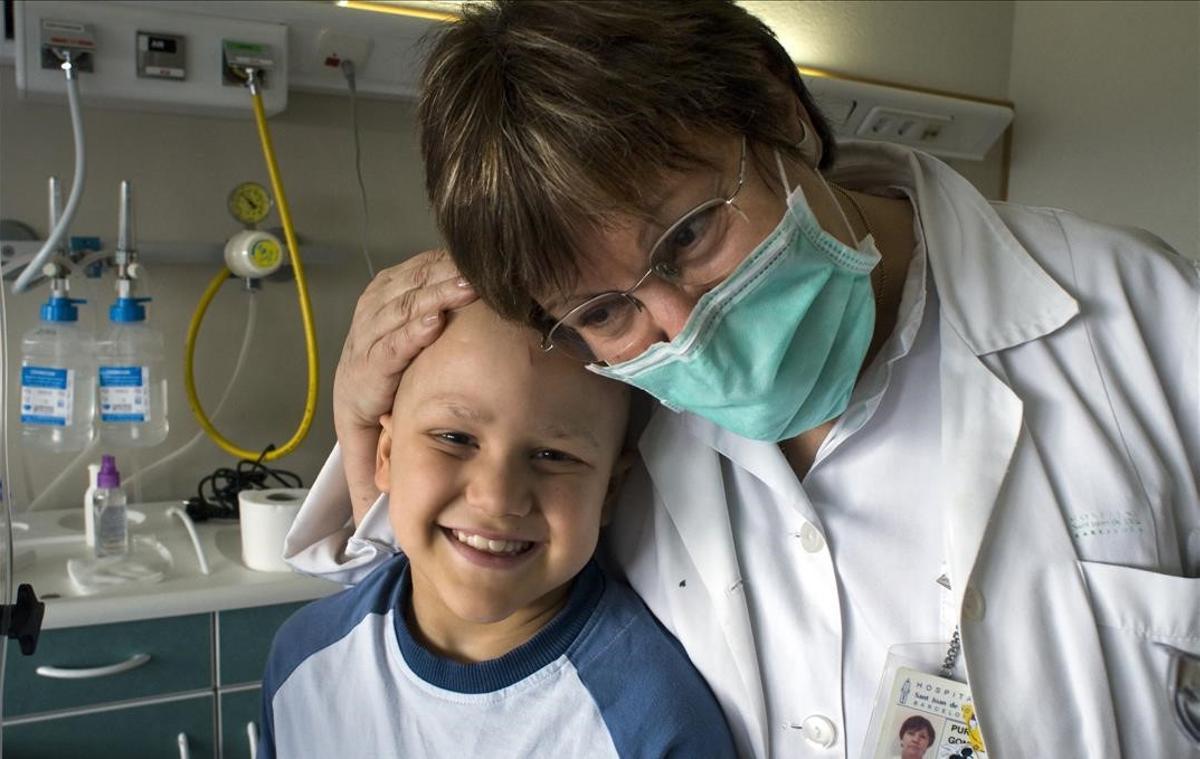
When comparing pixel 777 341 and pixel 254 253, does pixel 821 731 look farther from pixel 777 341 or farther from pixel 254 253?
pixel 254 253

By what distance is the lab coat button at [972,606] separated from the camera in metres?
0.92

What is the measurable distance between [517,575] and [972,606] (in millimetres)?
470

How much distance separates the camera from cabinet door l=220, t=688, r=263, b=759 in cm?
187

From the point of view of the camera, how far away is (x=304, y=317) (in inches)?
86.6

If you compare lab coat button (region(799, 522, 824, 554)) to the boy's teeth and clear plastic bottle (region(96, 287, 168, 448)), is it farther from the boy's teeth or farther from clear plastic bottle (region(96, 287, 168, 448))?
clear plastic bottle (region(96, 287, 168, 448))

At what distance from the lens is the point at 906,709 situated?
37.5 inches

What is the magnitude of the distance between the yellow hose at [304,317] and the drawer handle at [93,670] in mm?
554

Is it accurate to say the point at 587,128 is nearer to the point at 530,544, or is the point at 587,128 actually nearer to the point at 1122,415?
the point at 530,544

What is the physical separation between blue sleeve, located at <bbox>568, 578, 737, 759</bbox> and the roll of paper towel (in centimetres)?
96

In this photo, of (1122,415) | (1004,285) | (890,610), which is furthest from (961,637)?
(1004,285)

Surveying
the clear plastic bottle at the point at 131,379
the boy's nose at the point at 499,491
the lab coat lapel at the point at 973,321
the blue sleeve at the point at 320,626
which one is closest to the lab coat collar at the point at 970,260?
the lab coat lapel at the point at 973,321

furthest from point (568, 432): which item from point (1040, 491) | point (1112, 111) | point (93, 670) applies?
point (1112, 111)

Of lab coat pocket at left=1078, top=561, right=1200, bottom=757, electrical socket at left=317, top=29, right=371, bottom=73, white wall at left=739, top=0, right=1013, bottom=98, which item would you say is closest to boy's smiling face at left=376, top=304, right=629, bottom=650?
lab coat pocket at left=1078, top=561, right=1200, bottom=757

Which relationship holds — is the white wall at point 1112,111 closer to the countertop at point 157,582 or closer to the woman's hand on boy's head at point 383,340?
the woman's hand on boy's head at point 383,340
